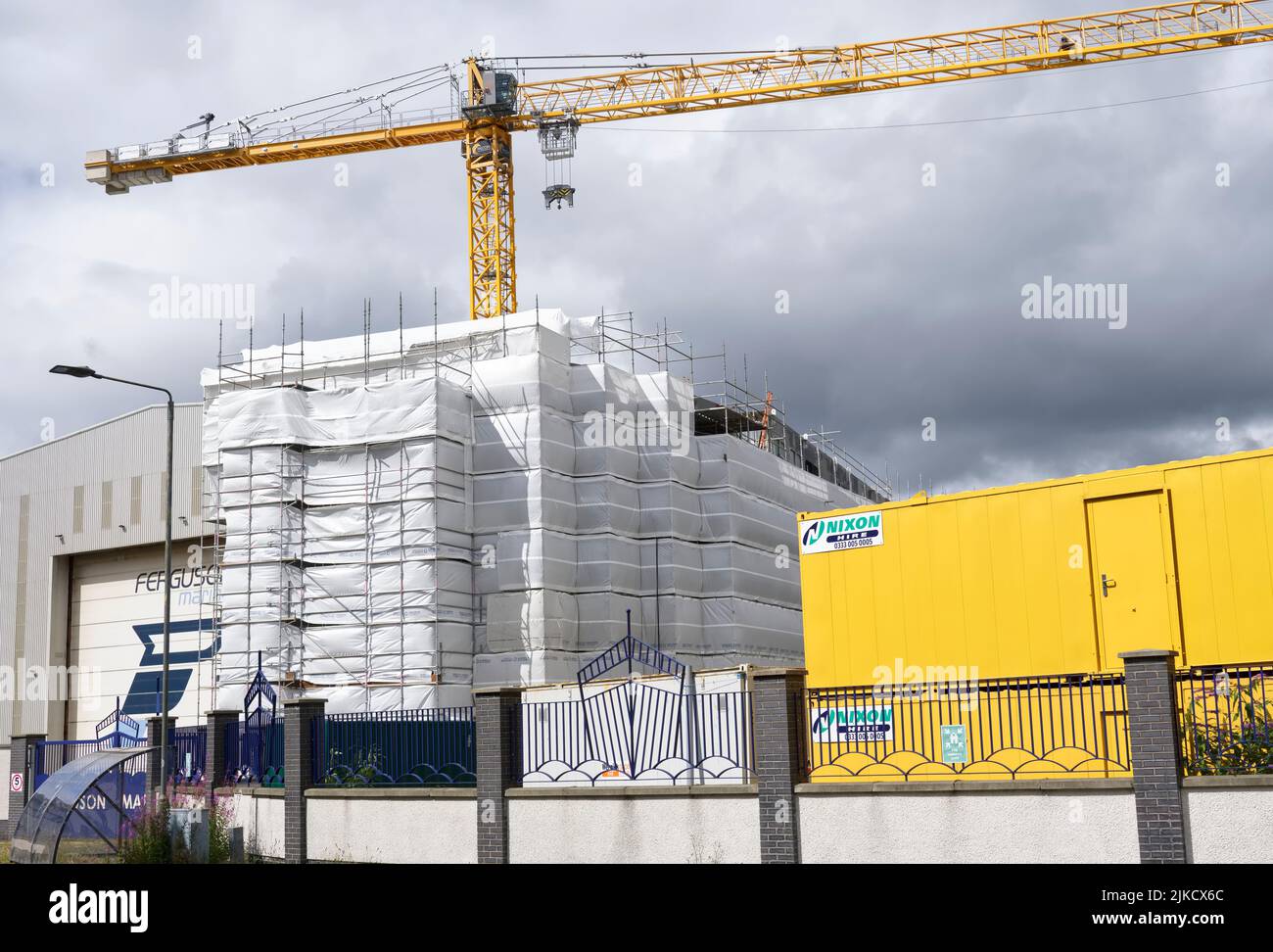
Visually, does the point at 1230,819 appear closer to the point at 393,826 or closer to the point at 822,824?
the point at 822,824

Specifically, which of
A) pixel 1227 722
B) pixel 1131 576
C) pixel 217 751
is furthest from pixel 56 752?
pixel 1227 722

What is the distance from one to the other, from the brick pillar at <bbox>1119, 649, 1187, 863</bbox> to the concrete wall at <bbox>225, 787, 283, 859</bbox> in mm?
12930

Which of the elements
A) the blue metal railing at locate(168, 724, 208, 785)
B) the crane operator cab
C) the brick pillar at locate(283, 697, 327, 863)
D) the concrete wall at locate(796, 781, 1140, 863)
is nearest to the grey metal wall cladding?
the crane operator cab

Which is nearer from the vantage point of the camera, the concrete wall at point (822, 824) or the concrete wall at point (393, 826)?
the concrete wall at point (822, 824)

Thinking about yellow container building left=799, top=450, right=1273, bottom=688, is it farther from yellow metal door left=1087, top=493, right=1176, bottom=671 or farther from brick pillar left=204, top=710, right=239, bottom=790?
brick pillar left=204, top=710, right=239, bottom=790

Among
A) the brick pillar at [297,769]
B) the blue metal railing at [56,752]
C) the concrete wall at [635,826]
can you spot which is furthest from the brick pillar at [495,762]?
the blue metal railing at [56,752]

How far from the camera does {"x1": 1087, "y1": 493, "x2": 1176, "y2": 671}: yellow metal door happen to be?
16125 millimetres

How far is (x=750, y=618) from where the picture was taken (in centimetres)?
3934

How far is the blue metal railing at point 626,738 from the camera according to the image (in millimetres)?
17562

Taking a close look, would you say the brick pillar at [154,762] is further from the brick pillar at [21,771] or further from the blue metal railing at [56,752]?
the brick pillar at [21,771]

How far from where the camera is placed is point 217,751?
23.1 m

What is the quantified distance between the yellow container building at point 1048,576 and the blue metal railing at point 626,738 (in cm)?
217
